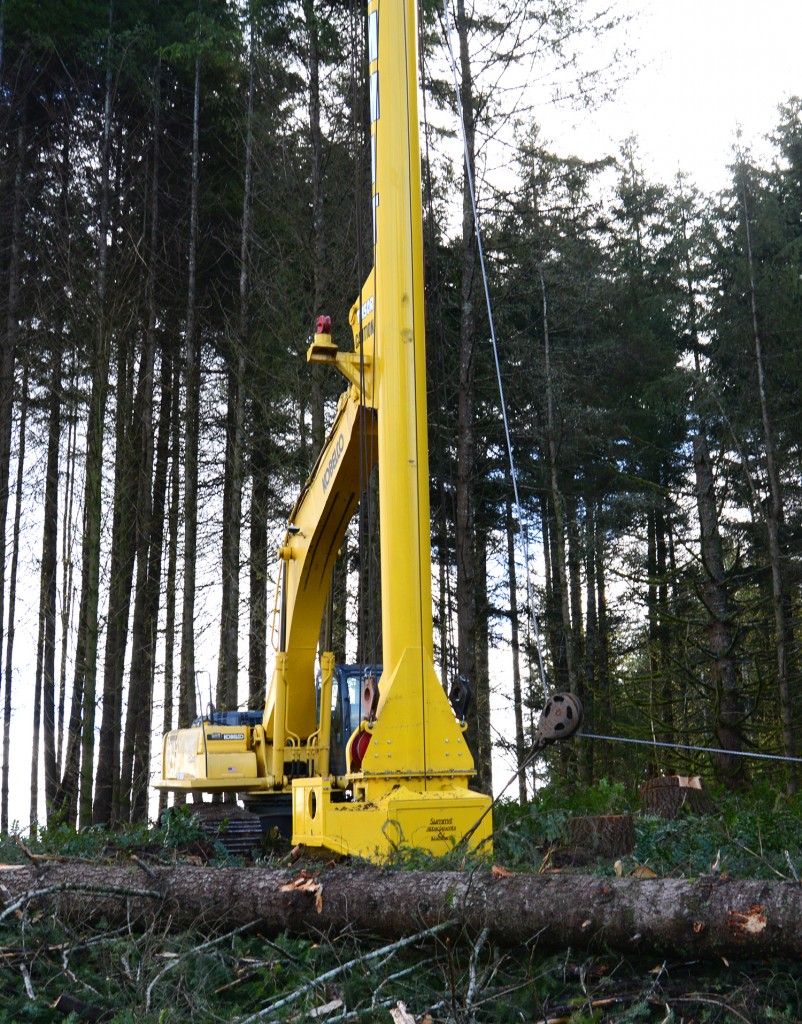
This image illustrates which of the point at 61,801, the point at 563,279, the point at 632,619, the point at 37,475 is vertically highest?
the point at 563,279

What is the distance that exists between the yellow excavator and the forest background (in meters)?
3.65

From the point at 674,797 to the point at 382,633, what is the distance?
320cm

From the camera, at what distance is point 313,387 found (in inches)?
610

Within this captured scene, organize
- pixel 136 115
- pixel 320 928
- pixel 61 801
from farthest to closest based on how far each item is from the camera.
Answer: pixel 136 115 < pixel 61 801 < pixel 320 928

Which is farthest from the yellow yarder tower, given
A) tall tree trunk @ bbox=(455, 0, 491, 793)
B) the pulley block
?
tall tree trunk @ bbox=(455, 0, 491, 793)

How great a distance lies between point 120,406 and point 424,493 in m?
10.8

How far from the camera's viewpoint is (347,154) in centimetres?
1681

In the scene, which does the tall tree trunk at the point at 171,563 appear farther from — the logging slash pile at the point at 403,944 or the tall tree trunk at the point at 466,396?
the logging slash pile at the point at 403,944

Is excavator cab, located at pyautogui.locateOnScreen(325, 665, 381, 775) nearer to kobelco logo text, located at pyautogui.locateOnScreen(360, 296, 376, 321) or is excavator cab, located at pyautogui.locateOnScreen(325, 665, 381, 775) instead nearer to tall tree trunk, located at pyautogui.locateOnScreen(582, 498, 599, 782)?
kobelco logo text, located at pyautogui.locateOnScreen(360, 296, 376, 321)

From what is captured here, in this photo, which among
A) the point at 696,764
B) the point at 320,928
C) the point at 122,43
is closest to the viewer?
the point at 320,928

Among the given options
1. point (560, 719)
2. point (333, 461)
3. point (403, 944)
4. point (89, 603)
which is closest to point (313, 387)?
point (89, 603)

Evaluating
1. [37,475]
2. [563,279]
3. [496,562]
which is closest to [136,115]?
[37,475]

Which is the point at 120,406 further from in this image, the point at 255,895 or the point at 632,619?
the point at 255,895

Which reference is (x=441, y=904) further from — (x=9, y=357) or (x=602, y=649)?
(x=602, y=649)
